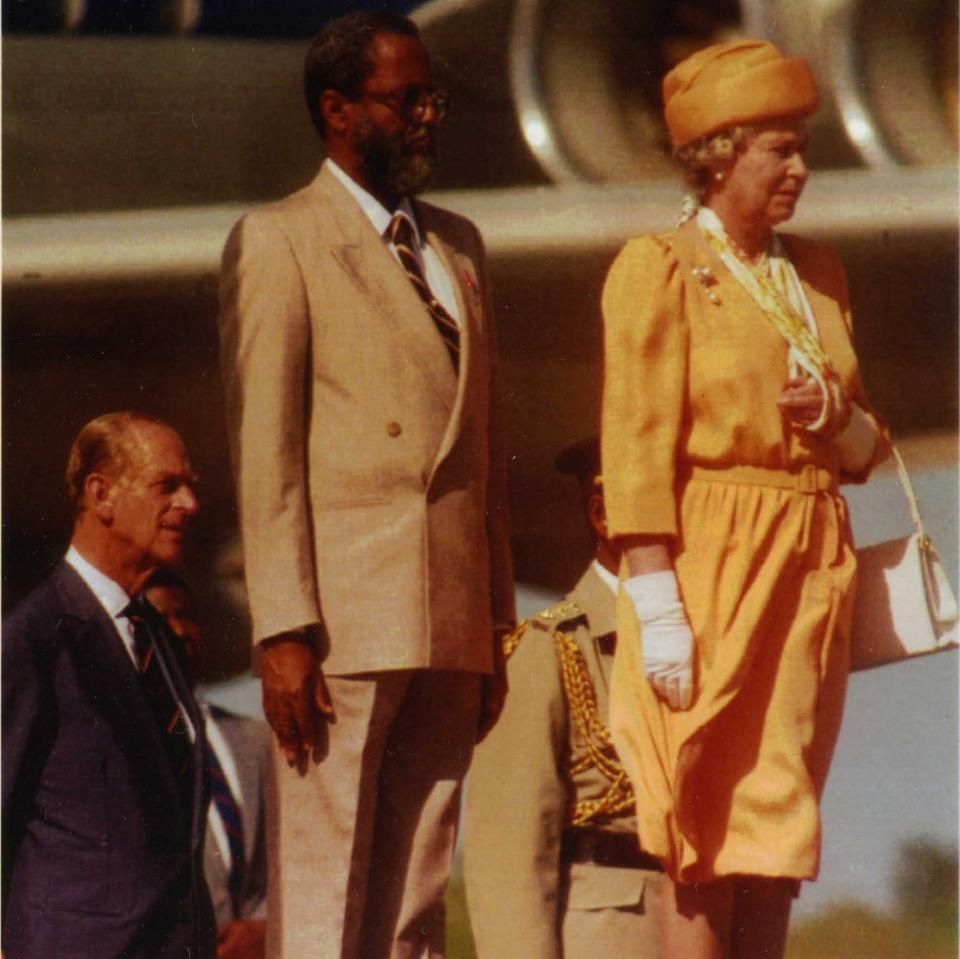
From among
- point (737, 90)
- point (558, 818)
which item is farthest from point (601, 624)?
point (737, 90)

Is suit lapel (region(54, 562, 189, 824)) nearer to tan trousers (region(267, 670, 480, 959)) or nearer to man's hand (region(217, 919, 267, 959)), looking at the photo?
tan trousers (region(267, 670, 480, 959))

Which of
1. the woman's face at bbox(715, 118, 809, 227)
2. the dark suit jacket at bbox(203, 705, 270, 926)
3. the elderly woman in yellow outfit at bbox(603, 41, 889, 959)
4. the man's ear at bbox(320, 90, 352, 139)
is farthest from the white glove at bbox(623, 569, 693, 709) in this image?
the dark suit jacket at bbox(203, 705, 270, 926)

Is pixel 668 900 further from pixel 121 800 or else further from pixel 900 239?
pixel 900 239

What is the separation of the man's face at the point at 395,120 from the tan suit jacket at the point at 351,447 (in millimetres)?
81

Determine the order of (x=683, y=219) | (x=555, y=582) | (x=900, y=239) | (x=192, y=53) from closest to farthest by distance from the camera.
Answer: (x=683, y=219)
(x=900, y=239)
(x=555, y=582)
(x=192, y=53)

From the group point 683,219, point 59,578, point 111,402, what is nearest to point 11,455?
point 111,402

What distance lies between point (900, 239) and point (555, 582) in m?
0.98

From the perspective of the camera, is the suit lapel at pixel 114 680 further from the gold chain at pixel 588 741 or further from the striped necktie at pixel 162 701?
the gold chain at pixel 588 741

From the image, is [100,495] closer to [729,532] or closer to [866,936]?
[729,532]

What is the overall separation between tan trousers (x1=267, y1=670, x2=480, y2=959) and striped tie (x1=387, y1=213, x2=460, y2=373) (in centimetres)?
50

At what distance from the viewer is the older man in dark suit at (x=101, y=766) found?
4.11 m

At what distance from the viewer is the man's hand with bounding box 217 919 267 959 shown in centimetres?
511

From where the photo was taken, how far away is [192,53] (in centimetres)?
636

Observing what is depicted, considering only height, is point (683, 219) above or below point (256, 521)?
above
